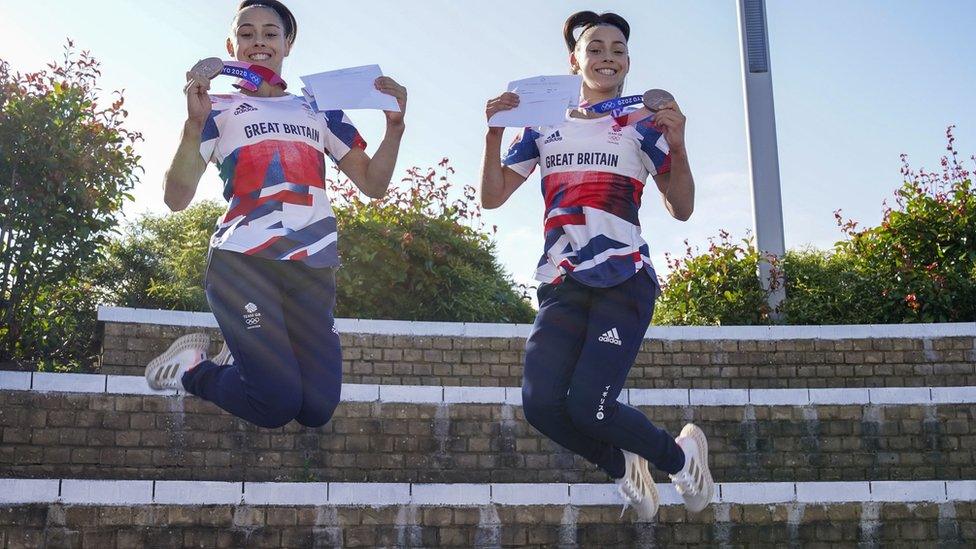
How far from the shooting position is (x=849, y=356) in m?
9.51

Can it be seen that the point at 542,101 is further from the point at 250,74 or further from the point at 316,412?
the point at 316,412

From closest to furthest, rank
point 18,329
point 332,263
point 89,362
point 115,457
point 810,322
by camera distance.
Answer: point 332,263, point 115,457, point 18,329, point 89,362, point 810,322

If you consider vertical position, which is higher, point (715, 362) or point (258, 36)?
point (258, 36)

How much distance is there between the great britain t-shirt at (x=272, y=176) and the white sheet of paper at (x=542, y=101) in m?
0.91

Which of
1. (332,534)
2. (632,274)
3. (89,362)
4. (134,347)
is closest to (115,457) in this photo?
(134,347)

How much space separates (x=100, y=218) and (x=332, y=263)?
468 cm

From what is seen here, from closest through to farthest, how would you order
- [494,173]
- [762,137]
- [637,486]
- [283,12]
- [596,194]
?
[596,194] → [494,173] → [283,12] → [637,486] → [762,137]

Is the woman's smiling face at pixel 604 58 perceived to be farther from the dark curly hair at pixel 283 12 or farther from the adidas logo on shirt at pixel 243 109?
the adidas logo on shirt at pixel 243 109

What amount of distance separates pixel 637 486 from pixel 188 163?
2.80 meters

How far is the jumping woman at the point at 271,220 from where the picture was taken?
16.5 feet

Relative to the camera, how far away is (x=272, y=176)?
203 inches

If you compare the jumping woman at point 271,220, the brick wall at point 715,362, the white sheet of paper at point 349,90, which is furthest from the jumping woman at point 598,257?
the brick wall at point 715,362

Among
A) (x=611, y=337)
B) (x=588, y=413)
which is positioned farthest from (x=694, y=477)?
(x=611, y=337)

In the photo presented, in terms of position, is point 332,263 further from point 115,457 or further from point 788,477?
point 788,477
